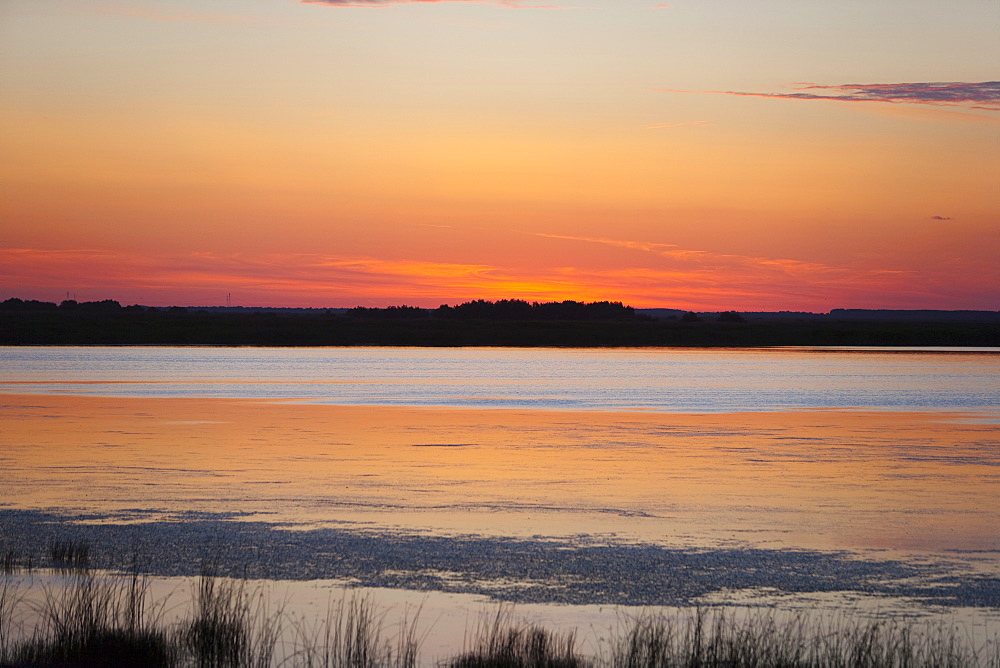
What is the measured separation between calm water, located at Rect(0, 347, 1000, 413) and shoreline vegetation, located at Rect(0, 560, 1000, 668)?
19672 millimetres

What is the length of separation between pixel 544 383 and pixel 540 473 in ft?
78.4

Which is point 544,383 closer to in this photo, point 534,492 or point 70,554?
point 534,492

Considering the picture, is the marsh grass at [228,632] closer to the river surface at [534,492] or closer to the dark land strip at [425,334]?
the river surface at [534,492]

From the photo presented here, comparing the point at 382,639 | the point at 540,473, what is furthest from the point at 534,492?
the point at 382,639

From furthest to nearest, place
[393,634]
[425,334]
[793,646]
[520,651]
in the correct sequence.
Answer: [425,334], [393,634], [793,646], [520,651]

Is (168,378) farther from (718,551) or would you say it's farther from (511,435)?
(718,551)

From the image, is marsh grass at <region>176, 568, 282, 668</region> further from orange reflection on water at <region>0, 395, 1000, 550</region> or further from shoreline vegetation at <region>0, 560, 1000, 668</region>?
orange reflection on water at <region>0, 395, 1000, 550</region>

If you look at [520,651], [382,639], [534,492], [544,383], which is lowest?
[382,639]

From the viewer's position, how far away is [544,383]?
3994 cm

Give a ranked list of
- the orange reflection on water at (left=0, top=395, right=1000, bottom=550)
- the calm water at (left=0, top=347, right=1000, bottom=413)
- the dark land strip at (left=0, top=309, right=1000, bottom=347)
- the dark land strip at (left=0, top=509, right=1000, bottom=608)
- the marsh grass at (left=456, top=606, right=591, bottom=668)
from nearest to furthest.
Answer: the marsh grass at (left=456, top=606, right=591, bottom=668)
the dark land strip at (left=0, top=509, right=1000, bottom=608)
the orange reflection on water at (left=0, top=395, right=1000, bottom=550)
the calm water at (left=0, top=347, right=1000, bottom=413)
the dark land strip at (left=0, top=309, right=1000, bottom=347)

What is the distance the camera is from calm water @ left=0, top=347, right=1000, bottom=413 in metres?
30.2

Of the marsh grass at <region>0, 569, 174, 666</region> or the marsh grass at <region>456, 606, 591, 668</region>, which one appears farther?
the marsh grass at <region>0, 569, 174, 666</region>

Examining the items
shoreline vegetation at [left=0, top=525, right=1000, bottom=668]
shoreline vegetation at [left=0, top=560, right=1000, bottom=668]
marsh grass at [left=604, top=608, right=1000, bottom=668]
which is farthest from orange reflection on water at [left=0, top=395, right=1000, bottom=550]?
shoreline vegetation at [left=0, top=560, right=1000, bottom=668]

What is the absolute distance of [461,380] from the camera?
4094 cm
